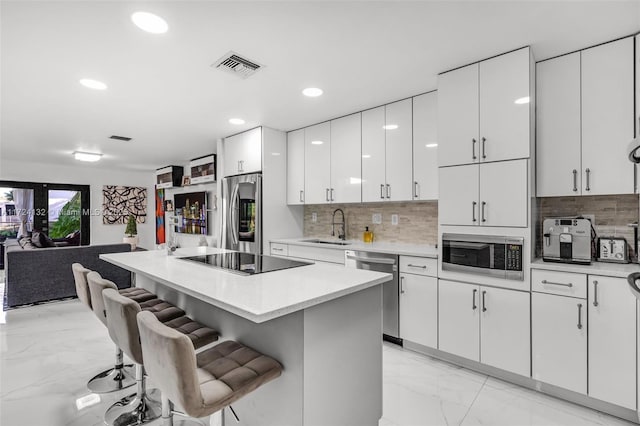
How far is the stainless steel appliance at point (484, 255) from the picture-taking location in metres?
2.27

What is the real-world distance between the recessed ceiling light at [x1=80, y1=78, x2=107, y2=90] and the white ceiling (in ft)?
0.22

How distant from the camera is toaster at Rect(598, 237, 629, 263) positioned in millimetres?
2219

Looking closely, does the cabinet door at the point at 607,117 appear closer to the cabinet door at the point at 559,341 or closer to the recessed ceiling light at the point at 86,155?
the cabinet door at the point at 559,341

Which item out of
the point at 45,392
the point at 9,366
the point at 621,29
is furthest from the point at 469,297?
the point at 9,366

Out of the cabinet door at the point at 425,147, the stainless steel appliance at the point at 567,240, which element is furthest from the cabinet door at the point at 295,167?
the stainless steel appliance at the point at 567,240

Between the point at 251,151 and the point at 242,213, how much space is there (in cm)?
83

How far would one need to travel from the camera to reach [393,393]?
2260 mm

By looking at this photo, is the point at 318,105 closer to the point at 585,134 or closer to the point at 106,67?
the point at 106,67

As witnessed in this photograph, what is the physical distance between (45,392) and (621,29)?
14.8 feet

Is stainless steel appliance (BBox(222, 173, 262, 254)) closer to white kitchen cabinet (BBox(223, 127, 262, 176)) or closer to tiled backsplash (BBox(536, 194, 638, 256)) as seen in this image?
white kitchen cabinet (BBox(223, 127, 262, 176))

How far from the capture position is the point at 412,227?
3537 mm

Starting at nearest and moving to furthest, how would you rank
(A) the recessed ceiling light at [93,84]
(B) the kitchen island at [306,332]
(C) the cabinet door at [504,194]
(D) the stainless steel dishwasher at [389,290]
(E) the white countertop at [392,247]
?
1. (B) the kitchen island at [306,332]
2. (C) the cabinet door at [504,194]
3. (A) the recessed ceiling light at [93,84]
4. (E) the white countertop at [392,247]
5. (D) the stainless steel dishwasher at [389,290]

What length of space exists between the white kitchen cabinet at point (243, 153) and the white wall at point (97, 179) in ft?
15.2

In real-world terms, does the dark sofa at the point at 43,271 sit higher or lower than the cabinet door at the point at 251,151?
lower
